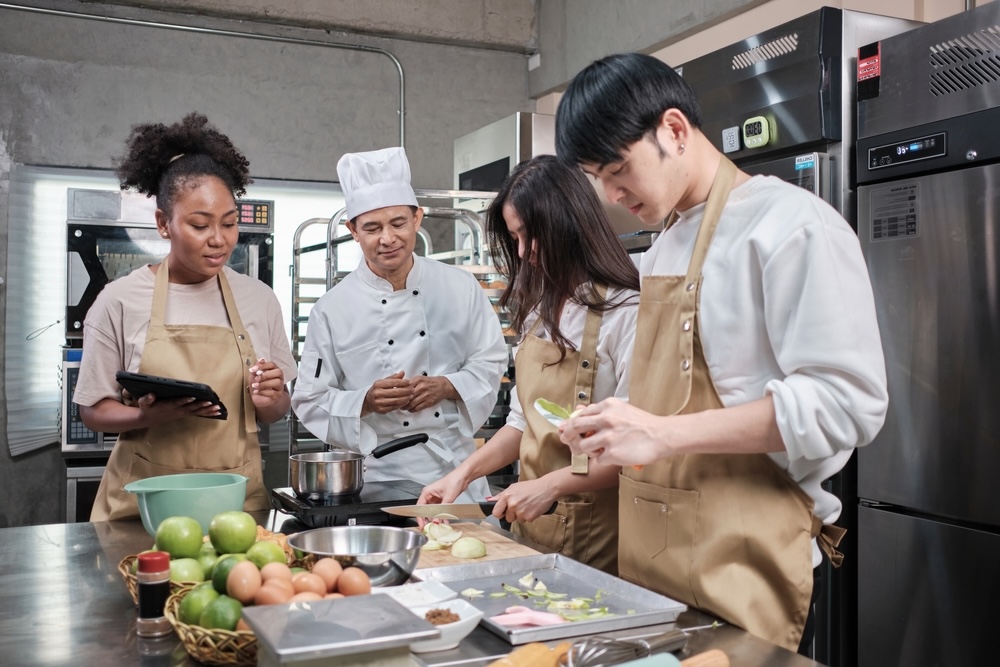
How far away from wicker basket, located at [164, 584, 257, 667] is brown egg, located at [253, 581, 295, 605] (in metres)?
0.05

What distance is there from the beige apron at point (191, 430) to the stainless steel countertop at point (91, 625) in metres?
0.36

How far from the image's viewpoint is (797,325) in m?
1.35

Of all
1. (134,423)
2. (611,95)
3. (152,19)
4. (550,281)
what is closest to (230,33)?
(152,19)

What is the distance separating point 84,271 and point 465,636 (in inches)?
148

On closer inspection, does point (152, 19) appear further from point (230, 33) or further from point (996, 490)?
point (996, 490)

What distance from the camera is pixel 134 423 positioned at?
2365 mm

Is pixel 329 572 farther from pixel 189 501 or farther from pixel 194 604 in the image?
pixel 189 501

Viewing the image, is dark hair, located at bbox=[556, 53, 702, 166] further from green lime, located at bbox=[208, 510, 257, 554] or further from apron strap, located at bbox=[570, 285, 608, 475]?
green lime, located at bbox=[208, 510, 257, 554]

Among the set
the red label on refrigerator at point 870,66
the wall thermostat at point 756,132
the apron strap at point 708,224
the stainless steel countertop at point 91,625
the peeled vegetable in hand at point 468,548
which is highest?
the red label on refrigerator at point 870,66

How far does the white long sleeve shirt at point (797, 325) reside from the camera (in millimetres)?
1330

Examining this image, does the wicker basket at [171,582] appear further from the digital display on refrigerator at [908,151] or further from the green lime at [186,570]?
the digital display on refrigerator at [908,151]

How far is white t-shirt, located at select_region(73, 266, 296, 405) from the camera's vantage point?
245 centimetres

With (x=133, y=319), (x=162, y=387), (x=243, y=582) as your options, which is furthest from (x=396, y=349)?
(x=243, y=582)

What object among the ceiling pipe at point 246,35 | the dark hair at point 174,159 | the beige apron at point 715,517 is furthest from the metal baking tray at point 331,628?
the ceiling pipe at point 246,35
